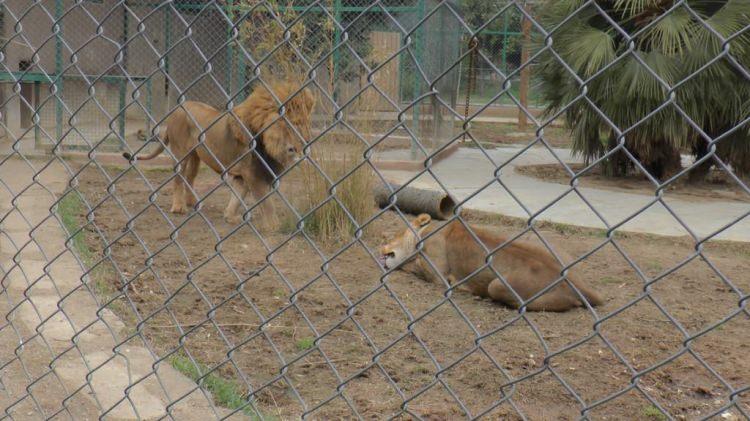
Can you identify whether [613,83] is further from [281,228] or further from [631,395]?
[631,395]

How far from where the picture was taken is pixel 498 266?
234 inches

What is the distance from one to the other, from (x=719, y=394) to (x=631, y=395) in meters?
0.52

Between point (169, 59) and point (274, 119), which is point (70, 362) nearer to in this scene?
point (274, 119)

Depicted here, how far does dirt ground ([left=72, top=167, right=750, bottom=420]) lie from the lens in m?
4.36

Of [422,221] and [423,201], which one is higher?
[422,221]

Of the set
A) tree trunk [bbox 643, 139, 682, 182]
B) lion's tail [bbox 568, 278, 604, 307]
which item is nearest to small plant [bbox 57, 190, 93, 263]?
lion's tail [bbox 568, 278, 604, 307]

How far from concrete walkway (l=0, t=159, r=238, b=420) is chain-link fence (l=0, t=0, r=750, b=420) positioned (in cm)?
2

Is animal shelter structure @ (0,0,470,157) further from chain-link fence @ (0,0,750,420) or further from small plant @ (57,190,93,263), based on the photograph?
small plant @ (57,190,93,263)

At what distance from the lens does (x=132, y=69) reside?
16.1 m

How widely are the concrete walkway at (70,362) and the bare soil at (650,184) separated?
22.0 ft

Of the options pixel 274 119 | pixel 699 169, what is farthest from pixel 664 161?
pixel 274 119

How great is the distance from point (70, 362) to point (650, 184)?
883cm

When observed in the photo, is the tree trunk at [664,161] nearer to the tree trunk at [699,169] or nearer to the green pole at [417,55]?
the tree trunk at [699,169]

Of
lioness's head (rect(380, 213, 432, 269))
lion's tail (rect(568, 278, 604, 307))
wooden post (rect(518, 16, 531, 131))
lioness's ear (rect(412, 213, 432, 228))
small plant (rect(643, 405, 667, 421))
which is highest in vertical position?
small plant (rect(643, 405, 667, 421))
